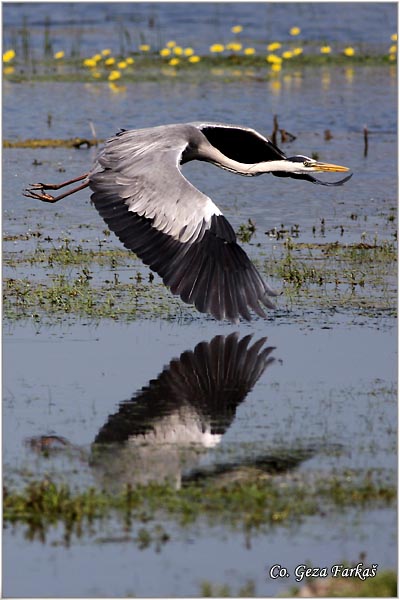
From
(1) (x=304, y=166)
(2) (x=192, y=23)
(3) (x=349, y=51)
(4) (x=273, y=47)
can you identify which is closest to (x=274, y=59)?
(4) (x=273, y=47)

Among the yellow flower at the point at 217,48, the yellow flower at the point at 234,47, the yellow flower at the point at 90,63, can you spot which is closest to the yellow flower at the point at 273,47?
the yellow flower at the point at 234,47

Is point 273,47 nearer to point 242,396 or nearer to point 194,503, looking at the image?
point 242,396

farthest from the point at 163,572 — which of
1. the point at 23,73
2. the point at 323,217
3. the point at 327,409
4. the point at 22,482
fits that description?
the point at 23,73

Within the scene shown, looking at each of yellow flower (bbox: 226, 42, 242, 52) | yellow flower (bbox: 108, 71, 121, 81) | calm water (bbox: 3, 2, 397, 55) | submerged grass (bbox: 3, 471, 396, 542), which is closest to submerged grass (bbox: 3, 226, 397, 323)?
submerged grass (bbox: 3, 471, 396, 542)

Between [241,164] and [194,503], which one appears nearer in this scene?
[194,503]

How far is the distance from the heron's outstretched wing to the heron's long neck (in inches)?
26.2

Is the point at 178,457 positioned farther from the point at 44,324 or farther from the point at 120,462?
the point at 44,324

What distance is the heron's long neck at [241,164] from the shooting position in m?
9.18

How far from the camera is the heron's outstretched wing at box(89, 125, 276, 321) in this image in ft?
24.1

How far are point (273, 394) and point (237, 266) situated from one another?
3.00ft

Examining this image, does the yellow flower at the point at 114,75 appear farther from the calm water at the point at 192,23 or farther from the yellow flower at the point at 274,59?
the yellow flower at the point at 274,59

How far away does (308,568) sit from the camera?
4859 mm

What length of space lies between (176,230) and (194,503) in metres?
2.64

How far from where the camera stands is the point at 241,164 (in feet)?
30.7
